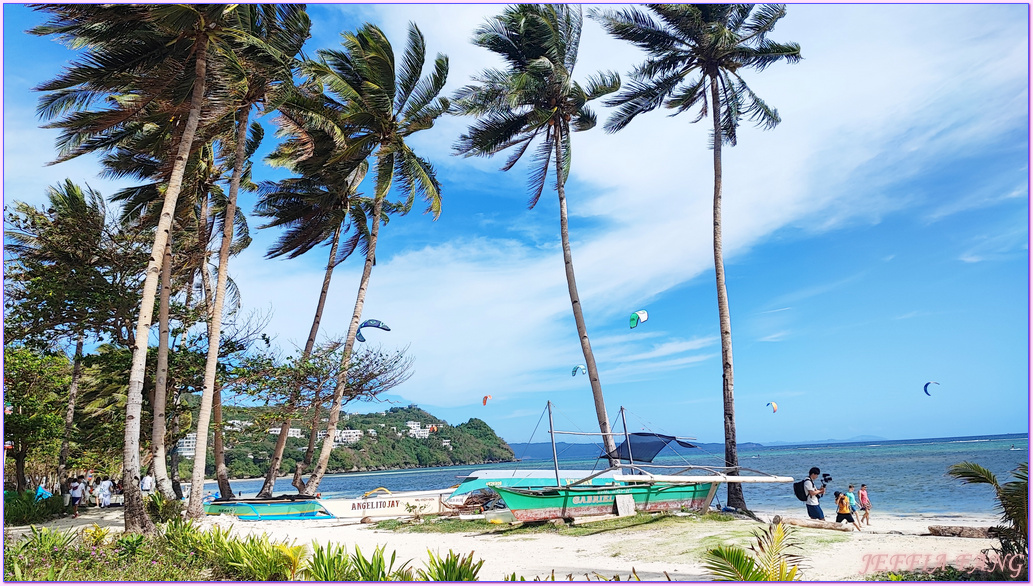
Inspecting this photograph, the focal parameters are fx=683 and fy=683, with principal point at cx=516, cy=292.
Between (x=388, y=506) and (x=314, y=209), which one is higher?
(x=314, y=209)

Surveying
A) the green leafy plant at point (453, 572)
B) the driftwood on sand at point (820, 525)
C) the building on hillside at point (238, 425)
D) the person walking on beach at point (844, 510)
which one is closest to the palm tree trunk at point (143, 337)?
the building on hillside at point (238, 425)

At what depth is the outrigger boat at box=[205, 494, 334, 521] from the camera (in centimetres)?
1610

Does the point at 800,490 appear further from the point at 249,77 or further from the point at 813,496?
the point at 249,77

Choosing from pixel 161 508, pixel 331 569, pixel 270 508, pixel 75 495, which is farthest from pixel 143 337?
pixel 75 495

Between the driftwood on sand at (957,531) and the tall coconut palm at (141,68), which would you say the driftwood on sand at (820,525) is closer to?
the driftwood on sand at (957,531)

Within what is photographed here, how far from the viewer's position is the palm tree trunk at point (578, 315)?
18625mm

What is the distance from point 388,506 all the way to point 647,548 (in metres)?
9.08

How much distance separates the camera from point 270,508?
16.5m

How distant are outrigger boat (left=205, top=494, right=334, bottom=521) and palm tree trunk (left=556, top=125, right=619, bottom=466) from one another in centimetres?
743

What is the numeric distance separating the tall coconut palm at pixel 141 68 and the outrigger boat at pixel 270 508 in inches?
186

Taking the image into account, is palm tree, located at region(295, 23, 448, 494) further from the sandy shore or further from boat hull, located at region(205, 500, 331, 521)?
the sandy shore

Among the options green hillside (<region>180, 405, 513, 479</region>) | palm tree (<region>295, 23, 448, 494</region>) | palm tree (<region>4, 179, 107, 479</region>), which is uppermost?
palm tree (<region>295, 23, 448, 494</region>)

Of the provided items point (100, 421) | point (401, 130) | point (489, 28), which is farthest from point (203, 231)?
point (489, 28)

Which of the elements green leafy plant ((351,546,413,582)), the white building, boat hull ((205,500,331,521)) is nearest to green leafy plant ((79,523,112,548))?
green leafy plant ((351,546,413,582))
